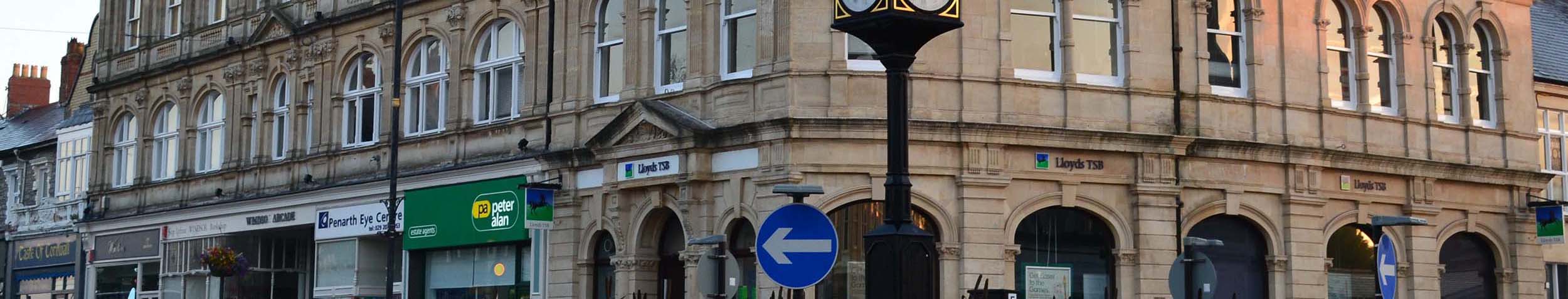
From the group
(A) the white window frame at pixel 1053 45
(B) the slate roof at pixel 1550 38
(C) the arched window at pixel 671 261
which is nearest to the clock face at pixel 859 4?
(A) the white window frame at pixel 1053 45

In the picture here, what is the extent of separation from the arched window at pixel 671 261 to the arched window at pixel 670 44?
1.95m

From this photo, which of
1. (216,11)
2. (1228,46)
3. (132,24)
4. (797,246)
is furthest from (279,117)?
(797,246)

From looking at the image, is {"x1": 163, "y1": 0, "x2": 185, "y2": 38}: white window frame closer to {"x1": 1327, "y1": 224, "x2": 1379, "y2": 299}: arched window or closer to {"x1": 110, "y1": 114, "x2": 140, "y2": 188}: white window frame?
{"x1": 110, "y1": 114, "x2": 140, "y2": 188}: white window frame

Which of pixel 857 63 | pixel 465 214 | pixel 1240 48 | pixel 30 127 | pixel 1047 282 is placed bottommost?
pixel 1047 282

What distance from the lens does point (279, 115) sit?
40.3 meters

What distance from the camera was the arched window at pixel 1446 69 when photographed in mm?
33219

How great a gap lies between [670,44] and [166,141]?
18.6 metres

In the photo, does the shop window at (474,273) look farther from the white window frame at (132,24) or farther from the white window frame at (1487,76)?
the white window frame at (1487,76)

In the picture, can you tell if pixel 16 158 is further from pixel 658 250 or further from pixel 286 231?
pixel 658 250

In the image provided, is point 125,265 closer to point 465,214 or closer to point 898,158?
point 465,214

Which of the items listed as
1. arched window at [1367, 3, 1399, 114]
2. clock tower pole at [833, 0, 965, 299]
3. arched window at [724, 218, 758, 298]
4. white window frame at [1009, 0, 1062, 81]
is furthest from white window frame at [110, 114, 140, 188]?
clock tower pole at [833, 0, 965, 299]

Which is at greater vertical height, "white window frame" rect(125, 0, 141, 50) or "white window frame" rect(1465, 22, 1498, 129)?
"white window frame" rect(125, 0, 141, 50)

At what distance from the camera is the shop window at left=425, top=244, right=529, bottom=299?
3391 centimetres

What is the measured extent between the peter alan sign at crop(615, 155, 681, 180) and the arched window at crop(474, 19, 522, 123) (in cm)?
419
